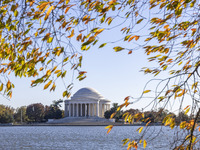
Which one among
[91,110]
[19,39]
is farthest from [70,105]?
[19,39]

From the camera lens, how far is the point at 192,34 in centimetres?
705

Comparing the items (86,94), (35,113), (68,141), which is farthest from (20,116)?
(68,141)

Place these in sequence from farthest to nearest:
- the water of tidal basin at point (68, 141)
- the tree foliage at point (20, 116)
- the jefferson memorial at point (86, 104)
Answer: the jefferson memorial at point (86, 104)
the tree foliage at point (20, 116)
the water of tidal basin at point (68, 141)

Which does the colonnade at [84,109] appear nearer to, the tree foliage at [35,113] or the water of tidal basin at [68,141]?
the tree foliage at [35,113]

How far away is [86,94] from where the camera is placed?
122m

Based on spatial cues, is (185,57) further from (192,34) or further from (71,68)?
(71,68)

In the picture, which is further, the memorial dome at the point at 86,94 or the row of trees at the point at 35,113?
the memorial dome at the point at 86,94

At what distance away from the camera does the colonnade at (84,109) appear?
12206 cm

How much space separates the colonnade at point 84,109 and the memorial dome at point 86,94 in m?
2.90

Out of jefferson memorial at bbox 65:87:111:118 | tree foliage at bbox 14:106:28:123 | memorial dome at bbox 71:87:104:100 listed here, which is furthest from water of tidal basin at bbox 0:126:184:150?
memorial dome at bbox 71:87:104:100

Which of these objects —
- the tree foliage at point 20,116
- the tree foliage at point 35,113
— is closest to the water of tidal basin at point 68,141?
the tree foliage at point 20,116

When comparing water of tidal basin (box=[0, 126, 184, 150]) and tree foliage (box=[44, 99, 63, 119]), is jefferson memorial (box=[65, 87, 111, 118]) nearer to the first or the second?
tree foliage (box=[44, 99, 63, 119])

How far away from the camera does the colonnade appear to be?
12206 centimetres

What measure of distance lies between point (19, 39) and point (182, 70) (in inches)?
131
